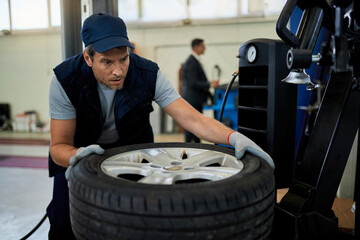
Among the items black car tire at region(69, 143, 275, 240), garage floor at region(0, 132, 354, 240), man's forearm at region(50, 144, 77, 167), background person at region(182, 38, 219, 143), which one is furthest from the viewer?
background person at region(182, 38, 219, 143)

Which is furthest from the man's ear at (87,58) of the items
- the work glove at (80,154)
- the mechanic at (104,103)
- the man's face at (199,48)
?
the man's face at (199,48)

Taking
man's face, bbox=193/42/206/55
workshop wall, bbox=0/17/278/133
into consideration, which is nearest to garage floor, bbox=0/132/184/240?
workshop wall, bbox=0/17/278/133

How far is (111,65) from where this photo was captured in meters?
1.21

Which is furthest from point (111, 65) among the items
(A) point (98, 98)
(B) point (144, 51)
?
(B) point (144, 51)

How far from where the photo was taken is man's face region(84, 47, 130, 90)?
1185 mm

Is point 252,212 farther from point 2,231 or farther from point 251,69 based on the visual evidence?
point 2,231

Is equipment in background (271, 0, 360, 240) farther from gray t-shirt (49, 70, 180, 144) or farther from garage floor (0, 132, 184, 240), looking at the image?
garage floor (0, 132, 184, 240)

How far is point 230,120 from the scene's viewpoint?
10.9ft

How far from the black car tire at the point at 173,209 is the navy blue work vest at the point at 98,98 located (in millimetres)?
581

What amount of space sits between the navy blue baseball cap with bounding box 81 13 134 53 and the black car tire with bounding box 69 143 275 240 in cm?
59

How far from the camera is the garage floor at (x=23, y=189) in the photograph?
1764mm

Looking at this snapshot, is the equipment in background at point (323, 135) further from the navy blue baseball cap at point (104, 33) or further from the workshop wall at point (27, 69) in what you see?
the workshop wall at point (27, 69)

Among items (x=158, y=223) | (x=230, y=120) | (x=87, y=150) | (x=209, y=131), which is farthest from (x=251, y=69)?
(x=230, y=120)

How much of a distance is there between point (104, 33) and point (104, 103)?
0.34m
